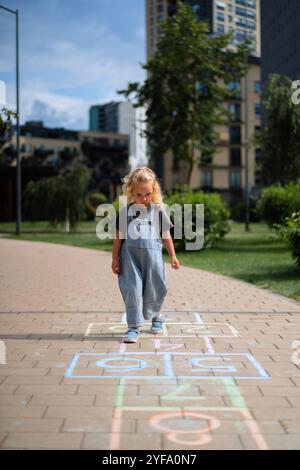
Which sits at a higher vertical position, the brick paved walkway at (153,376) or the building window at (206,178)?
the building window at (206,178)

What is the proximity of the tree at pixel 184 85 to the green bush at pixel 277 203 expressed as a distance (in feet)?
28.0

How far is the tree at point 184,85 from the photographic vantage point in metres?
28.4

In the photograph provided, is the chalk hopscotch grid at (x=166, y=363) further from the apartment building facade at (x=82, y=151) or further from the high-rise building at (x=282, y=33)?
the apartment building facade at (x=82, y=151)

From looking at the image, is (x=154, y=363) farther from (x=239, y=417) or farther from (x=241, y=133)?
(x=241, y=133)

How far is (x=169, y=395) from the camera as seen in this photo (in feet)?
13.9

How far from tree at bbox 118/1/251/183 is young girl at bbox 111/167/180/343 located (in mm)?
23248

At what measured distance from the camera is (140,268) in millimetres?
→ 6148

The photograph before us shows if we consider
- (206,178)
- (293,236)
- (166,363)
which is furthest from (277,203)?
(206,178)

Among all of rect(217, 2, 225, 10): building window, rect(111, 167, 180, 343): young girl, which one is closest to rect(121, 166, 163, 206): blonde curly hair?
rect(111, 167, 180, 343): young girl

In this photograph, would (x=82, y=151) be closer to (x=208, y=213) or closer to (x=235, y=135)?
(x=235, y=135)

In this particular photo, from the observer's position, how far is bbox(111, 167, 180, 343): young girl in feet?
19.8

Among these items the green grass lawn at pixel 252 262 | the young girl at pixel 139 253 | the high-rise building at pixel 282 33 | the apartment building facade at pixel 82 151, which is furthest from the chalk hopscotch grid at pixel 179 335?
the apartment building facade at pixel 82 151

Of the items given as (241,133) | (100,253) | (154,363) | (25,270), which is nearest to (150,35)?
(100,253)

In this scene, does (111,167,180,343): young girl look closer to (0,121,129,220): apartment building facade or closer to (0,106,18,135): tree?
(0,106,18,135): tree
